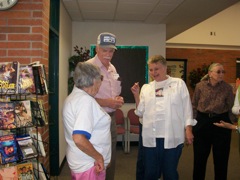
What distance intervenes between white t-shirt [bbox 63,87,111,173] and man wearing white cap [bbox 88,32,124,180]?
43 cm

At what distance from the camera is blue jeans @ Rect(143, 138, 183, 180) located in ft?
8.13

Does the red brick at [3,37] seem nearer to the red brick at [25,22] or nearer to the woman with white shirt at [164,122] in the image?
the red brick at [25,22]

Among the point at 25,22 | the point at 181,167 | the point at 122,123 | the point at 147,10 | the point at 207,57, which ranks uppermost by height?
the point at 147,10

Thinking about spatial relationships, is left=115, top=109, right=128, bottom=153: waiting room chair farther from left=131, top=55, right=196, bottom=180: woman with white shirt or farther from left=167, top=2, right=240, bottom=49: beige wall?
left=167, top=2, right=240, bottom=49: beige wall

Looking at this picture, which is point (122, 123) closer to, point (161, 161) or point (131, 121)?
point (131, 121)

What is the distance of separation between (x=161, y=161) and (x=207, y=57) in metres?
7.12

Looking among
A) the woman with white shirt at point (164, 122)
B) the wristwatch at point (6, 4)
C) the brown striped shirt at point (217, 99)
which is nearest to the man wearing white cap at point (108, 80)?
the woman with white shirt at point (164, 122)

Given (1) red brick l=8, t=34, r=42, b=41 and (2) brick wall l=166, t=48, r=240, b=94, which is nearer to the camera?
(1) red brick l=8, t=34, r=42, b=41

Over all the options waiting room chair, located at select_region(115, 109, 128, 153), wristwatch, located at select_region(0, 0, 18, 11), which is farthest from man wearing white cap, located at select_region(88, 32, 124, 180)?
waiting room chair, located at select_region(115, 109, 128, 153)

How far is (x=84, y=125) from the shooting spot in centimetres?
165

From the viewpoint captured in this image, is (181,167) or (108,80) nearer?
(108,80)

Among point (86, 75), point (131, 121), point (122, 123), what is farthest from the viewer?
point (131, 121)

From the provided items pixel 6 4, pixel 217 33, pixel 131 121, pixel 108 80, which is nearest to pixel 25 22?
pixel 6 4

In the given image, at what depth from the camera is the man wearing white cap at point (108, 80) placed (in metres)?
2.24
